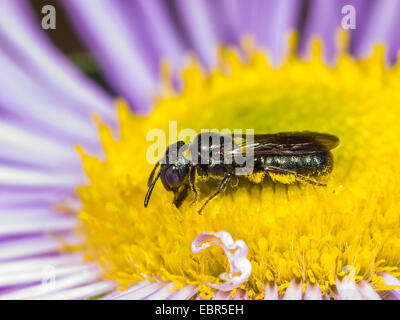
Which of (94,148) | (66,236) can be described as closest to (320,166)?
(66,236)

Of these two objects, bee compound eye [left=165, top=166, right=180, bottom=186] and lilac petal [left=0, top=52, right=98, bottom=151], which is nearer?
bee compound eye [left=165, top=166, right=180, bottom=186]

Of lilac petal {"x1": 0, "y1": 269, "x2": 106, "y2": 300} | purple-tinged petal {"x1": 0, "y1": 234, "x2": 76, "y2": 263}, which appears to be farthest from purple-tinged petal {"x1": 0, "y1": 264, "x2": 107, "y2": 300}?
purple-tinged petal {"x1": 0, "y1": 234, "x2": 76, "y2": 263}

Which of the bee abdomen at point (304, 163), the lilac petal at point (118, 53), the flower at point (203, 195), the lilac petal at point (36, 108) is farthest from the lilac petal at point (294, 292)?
the lilac petal at point (118, 53)

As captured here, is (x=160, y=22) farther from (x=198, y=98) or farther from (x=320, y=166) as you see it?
(x=320, y=166)

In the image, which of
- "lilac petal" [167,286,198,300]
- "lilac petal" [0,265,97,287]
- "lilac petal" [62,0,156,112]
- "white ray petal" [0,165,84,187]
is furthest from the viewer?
"lilac petal" [62,0,156,112]

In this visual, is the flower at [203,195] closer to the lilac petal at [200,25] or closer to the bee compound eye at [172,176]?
the bee compound eye at [172,176]

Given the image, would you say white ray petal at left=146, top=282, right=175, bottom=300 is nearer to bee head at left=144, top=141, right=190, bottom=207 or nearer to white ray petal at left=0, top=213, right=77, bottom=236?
bee head at left=144, top=141, right=190, bottom=207

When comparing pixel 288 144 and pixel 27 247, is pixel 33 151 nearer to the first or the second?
pixel 27 247
